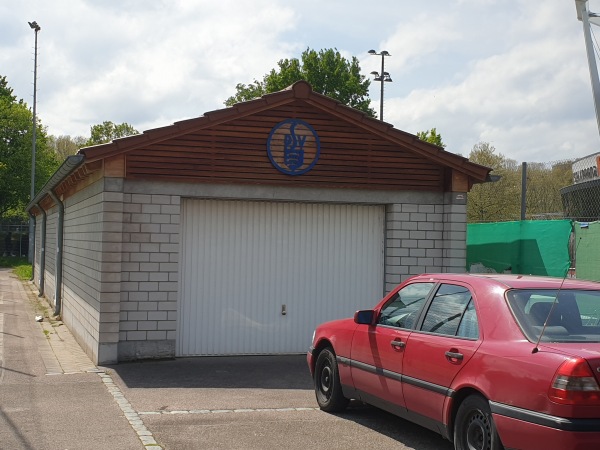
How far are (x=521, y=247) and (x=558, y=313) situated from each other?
7326mm

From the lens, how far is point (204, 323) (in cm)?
1194

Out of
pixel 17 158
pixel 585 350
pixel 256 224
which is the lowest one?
pixel 585 350

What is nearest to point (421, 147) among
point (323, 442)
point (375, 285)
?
point (375, 285)

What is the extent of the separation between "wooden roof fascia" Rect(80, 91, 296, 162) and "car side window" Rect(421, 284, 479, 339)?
5.79m

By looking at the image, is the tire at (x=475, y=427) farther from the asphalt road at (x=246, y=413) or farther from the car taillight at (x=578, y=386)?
the asphalt road at (x=246, y=413)

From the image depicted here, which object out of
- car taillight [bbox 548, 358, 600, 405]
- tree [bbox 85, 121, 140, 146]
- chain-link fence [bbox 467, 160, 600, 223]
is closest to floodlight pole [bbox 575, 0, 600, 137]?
chain-link fence [bbox 467, 160, 600, 223]

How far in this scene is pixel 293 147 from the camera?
12.1 m

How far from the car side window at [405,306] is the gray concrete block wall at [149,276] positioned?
4844 mm

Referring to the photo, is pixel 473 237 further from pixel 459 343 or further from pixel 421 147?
pixel 459 343

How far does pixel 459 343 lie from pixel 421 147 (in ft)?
22.1

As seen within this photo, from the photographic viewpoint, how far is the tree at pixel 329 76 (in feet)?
168

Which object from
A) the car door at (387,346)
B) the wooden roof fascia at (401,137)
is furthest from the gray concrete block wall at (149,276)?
the car door at (387,346)

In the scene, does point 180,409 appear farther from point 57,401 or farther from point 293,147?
point 293,147

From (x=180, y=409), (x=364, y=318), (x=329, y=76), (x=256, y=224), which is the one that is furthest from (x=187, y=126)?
(x=329, y=76)
